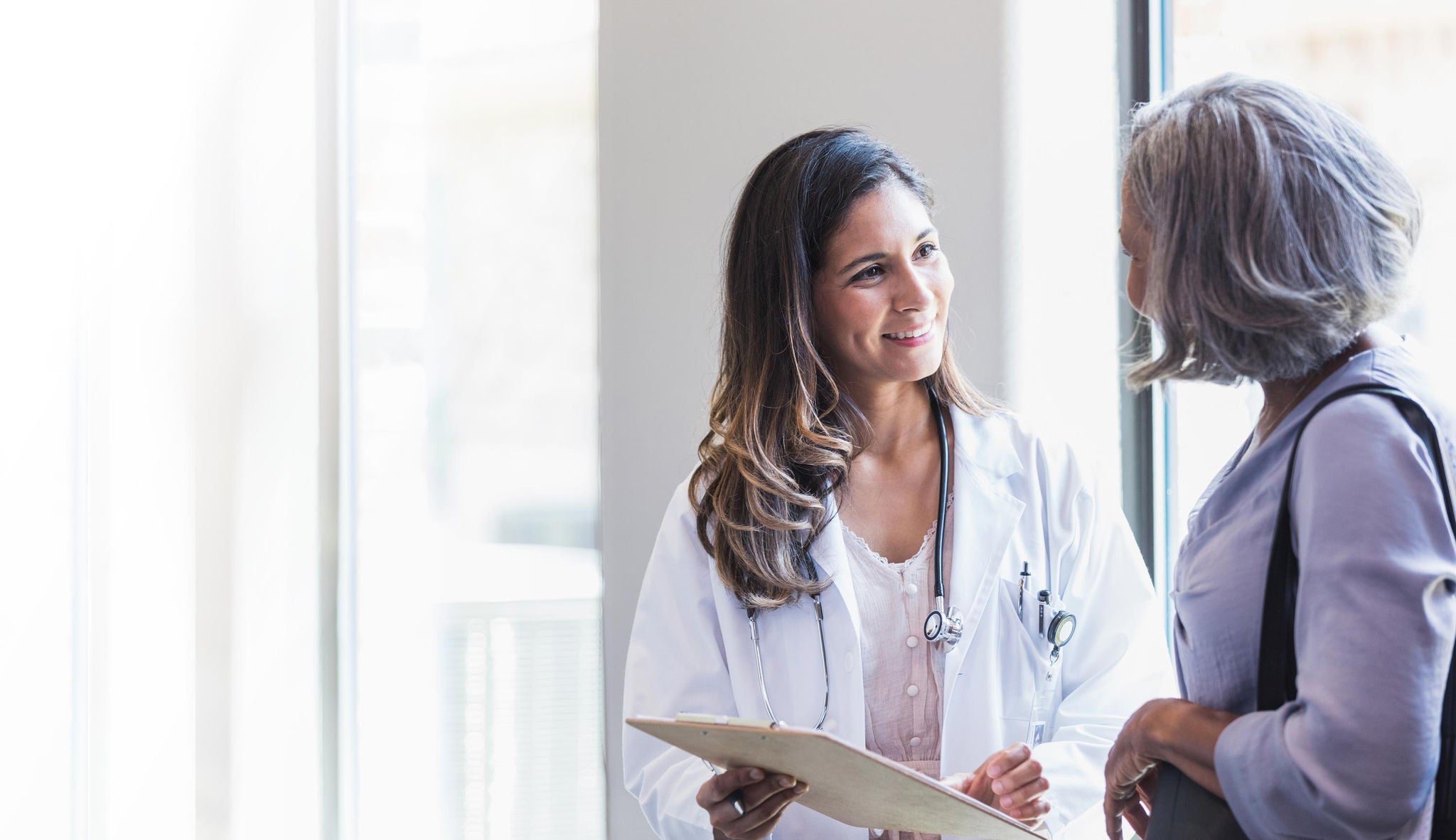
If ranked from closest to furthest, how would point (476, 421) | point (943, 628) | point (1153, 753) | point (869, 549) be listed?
1. point (1153, 753)
2. point (943, 628)
3. point (869, 549)
4. point (476, 421)

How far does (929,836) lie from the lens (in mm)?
1704

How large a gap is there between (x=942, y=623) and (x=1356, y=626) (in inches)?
32.5

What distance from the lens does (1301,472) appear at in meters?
0.99

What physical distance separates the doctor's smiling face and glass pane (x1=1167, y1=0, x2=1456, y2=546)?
1.78 feet

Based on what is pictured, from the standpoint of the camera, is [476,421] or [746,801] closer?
[746,801]

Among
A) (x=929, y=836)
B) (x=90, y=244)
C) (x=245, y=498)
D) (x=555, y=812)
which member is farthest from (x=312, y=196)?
(x=929, y=836)

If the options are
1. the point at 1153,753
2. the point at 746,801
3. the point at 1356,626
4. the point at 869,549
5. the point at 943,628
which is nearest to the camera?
the point at 1356,626

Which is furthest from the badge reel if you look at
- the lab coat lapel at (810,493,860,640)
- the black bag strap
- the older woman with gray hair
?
the black bag strap

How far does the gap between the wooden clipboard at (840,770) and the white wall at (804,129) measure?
39.6 inches

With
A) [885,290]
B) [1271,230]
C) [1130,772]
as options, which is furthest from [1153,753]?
[885,290]

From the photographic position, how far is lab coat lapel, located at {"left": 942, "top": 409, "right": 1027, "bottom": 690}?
1741mm

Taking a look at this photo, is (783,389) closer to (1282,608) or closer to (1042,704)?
(1042,704)

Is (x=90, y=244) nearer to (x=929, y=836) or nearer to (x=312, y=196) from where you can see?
(x=312, y=196)

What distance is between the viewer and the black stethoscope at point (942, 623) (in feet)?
5.59
